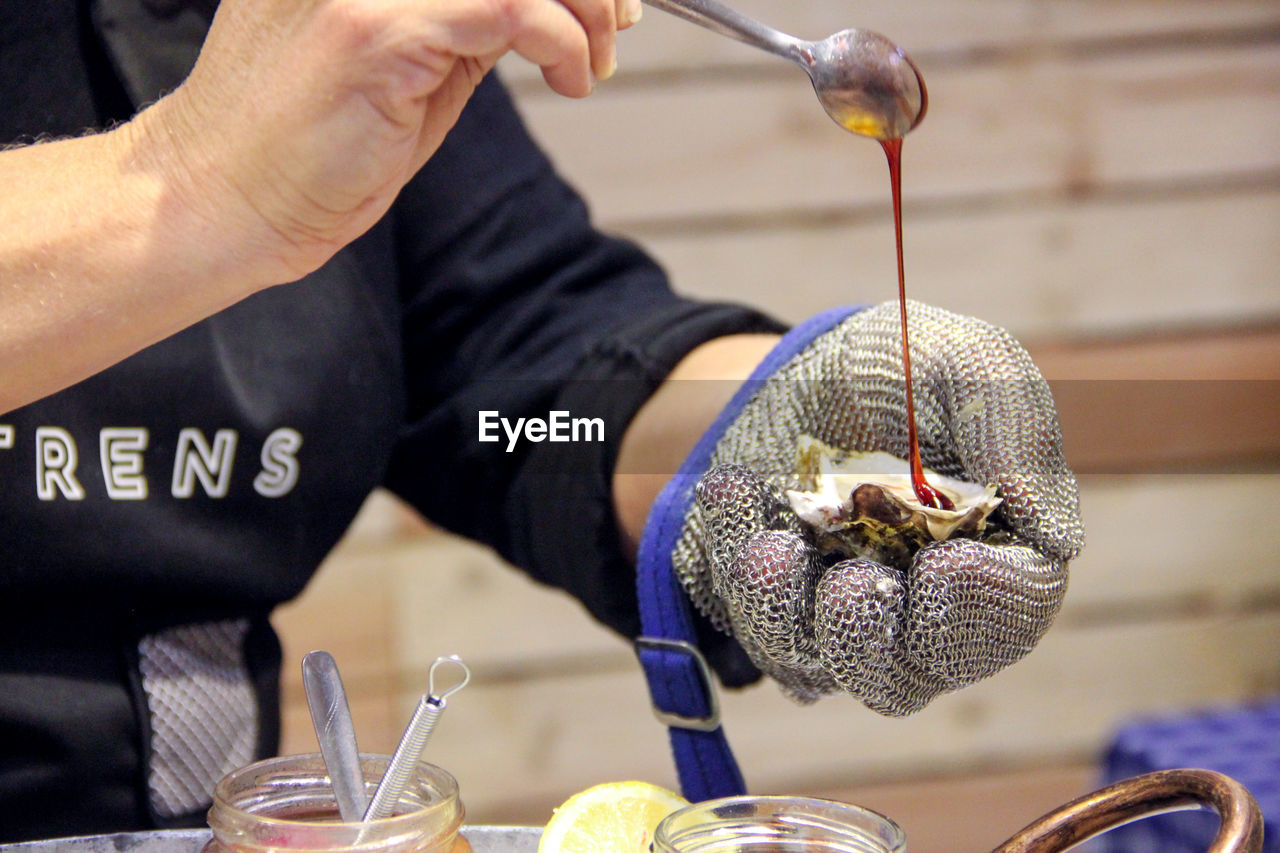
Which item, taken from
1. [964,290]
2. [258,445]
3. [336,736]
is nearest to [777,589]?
[336,736]

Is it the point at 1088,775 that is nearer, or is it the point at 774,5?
the point at 774,5

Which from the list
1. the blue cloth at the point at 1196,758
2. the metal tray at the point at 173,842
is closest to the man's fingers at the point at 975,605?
the metal tray at the point at 173,842

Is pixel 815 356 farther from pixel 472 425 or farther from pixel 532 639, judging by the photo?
pixel 532 639

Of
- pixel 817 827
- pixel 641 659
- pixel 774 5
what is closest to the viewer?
pixel 817 827

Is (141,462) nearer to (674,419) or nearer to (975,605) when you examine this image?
(674,419)

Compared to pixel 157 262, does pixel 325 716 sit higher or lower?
lower

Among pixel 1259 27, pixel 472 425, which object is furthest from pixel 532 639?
pixel 1259 27
